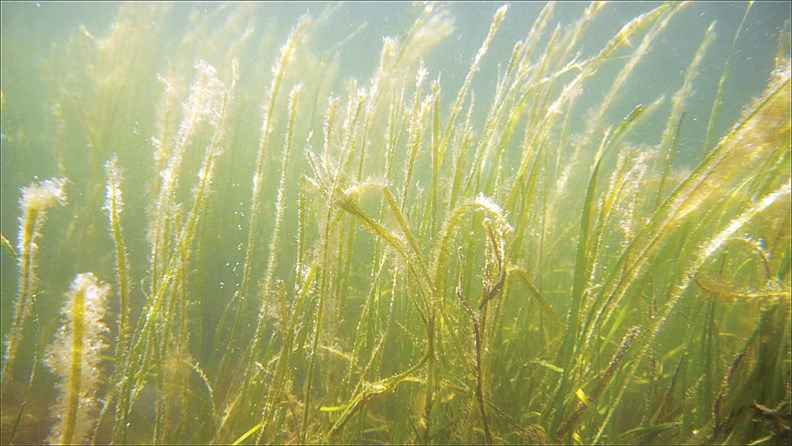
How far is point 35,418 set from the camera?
2.49m

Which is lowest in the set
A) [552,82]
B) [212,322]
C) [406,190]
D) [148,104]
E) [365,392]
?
[365,392]

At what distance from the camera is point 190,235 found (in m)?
1.50

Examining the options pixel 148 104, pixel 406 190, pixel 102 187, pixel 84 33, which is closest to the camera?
pixel 406 190

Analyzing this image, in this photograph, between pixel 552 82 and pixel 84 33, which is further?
pixel 84 33

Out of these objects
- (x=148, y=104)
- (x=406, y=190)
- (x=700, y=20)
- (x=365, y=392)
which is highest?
(x=700, y=20)

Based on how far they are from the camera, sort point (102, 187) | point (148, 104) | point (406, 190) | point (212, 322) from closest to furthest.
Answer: point (406, 190) → point (212, 322) → point (102, 187) → point (148, 104)

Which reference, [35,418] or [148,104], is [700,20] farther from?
[35,418]

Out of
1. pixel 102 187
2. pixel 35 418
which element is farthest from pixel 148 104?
pixel 35 418

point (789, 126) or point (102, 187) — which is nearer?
point (789, 126)

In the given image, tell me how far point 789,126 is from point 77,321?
1.74m

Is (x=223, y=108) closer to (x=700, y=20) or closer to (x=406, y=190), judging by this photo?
(x=406, y=190)

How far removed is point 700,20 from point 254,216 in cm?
3436

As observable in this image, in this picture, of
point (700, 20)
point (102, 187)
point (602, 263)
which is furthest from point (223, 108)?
point (700, 20)

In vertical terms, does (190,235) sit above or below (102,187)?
below
